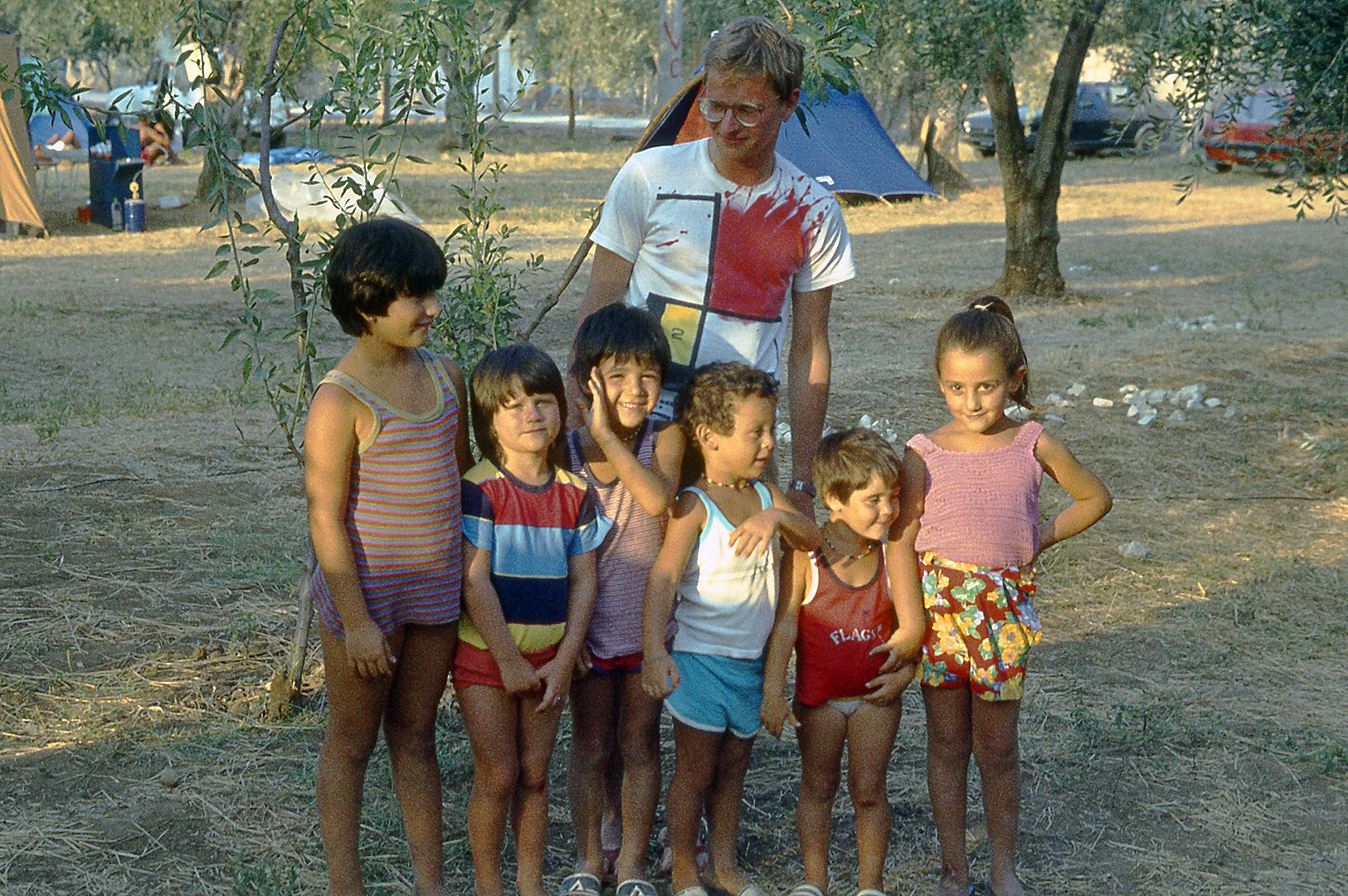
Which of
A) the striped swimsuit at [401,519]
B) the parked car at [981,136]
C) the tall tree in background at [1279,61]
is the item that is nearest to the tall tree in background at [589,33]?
the parked car at [981,136]

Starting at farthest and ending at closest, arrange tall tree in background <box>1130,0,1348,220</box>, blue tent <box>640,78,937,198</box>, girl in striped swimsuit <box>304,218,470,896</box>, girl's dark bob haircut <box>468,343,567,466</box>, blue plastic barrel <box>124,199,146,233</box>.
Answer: blue tent <box>640,78,937,198</box> < blue plastic barrel <box>124,199,146,233</box> < tall tree in background <box>1130,0,1348,220</box> < girl's dark bob haircut <box>468,343,567,466</box> < girl in striped swimsuit <box>304,218,470,896</box>

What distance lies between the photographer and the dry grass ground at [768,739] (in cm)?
305

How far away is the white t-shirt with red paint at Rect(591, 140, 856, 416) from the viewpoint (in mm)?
2824

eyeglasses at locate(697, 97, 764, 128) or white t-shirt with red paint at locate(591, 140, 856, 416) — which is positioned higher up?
eyeglasses at locate(697, 97, 764, 128)

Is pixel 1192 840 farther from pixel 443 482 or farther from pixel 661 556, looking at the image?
pixel 443 482

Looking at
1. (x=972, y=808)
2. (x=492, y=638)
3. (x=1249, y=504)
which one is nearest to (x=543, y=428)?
(x=492, y=638)

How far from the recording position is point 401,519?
2475 mm

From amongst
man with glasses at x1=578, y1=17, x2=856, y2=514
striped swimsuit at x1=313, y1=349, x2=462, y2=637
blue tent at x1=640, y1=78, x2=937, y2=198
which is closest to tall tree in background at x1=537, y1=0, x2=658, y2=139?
blue tent at x1=640, y1=78, x2=937, y2=198

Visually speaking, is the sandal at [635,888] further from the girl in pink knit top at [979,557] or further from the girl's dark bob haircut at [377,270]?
the girl's dark bob haircut at [377,270]

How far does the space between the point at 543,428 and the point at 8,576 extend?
3091mm

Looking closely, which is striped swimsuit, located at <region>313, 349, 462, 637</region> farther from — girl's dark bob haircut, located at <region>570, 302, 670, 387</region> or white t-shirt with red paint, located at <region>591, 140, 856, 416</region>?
white t-shirt with red paint, located at <region>591, 140, 856, 416</region>

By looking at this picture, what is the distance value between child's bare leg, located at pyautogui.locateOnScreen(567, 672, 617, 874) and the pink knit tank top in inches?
31.8

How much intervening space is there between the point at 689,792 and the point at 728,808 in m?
0.12

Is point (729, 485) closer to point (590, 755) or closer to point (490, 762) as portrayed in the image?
point (590, 755)
